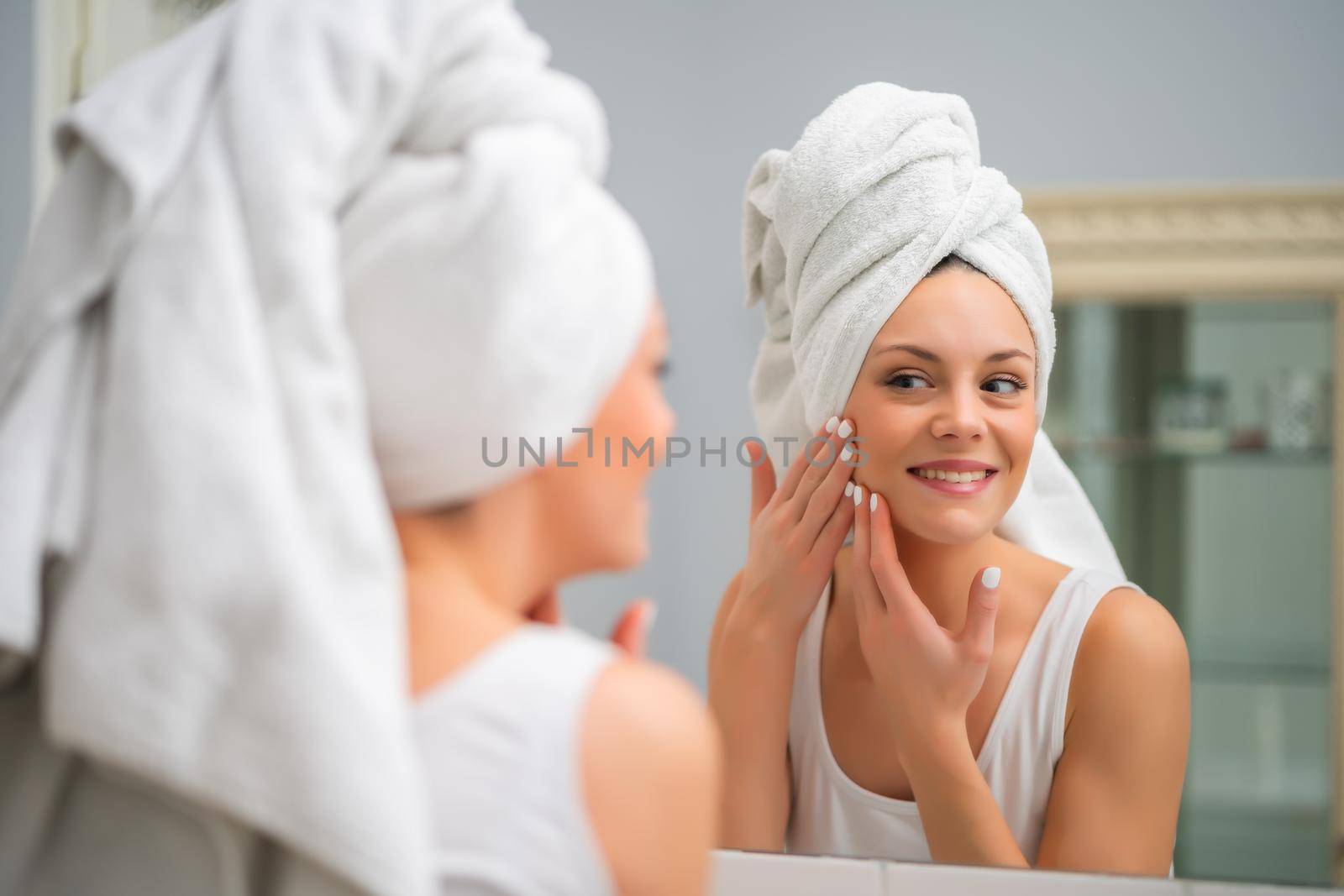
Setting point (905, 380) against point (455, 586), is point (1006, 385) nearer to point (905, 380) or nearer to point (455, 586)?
point (905, 380)

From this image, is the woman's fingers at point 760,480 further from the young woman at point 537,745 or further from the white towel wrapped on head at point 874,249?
the young woman at point 537,745

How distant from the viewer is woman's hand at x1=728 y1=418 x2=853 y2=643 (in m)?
0.83

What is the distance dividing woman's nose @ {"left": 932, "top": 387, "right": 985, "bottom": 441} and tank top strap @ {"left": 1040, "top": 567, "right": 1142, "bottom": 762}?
160mm

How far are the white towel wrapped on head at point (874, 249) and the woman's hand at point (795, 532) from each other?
0.03 metres

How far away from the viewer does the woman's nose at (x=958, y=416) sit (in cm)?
80

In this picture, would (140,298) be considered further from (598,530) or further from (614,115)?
(614,115)

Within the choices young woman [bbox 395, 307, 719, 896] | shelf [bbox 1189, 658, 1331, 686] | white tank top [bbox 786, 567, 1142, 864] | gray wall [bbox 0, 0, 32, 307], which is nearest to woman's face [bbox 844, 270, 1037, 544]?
white tank top [bbox 786, 567, 1142, 864]

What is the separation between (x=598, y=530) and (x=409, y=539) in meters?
0.10

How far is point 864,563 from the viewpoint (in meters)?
0.83

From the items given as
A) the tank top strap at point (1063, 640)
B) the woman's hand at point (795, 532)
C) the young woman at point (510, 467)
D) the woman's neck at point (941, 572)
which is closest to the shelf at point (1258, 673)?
the tank top strap at point (1063, 640)

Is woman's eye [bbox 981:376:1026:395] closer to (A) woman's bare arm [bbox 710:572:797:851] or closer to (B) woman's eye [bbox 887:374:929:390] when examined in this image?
(B) woman's eye [bbox 887:374:929:390]

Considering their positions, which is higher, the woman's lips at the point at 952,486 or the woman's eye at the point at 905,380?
the woman's eye at the point at 905,380

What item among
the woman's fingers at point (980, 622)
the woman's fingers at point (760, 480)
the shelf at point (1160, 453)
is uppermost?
the shelf at point (1160, 453)

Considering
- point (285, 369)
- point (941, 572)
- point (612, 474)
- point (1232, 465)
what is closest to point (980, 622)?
point (941, 572)
